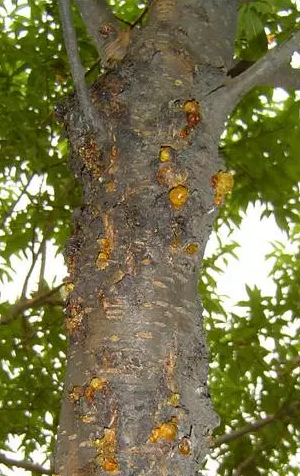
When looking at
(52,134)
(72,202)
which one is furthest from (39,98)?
(72,202)

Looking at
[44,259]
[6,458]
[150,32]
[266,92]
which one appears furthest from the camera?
[266,92]

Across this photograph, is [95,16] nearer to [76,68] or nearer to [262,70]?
[76,68]

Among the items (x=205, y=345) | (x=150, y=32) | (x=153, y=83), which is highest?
(x=150, y=32)

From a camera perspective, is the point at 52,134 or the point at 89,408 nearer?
the point at 89,408

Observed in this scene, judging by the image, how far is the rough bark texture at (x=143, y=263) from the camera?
36.6 inches

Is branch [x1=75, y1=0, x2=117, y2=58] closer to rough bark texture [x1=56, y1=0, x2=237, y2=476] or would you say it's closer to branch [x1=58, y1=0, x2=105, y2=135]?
rough bark texture [x1=56, y1=0, x2=237, y2=476]

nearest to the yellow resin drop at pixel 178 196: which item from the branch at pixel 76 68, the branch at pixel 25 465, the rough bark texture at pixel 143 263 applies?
the rough bark texture at pixel 143 263

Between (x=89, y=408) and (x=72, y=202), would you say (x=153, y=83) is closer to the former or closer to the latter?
(x=89, y=408)

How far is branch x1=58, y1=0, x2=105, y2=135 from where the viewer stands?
45.3 inches

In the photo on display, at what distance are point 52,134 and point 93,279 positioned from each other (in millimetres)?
2029

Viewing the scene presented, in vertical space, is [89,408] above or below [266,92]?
below

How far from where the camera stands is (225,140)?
334cm

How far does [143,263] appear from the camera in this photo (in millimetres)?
1064

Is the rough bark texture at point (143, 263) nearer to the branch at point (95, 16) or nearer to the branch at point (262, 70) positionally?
the branch at point (262, 70)
